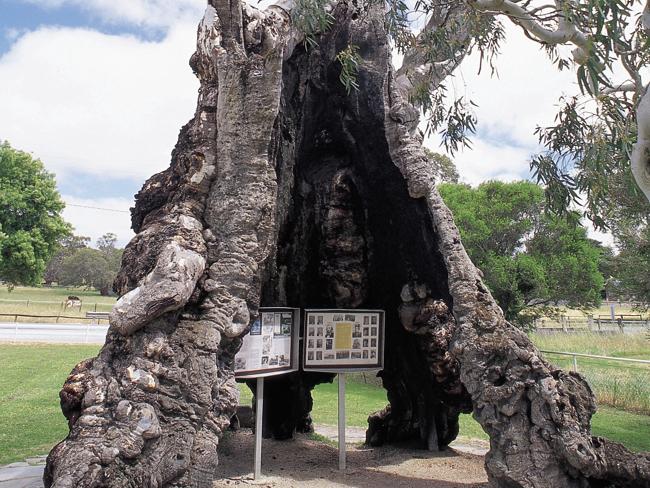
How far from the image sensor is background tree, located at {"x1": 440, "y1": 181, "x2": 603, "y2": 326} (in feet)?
51.3

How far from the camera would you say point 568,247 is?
53.1 ft

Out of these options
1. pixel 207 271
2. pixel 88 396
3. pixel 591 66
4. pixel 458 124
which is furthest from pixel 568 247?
pixel 88 396

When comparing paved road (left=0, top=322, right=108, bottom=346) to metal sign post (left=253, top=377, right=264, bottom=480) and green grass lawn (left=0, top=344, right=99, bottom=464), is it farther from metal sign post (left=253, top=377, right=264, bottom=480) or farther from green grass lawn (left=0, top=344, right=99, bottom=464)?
metal sign post (left=253, top=377, right=264, bottom=480)

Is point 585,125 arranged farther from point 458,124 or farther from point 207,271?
point 207,271

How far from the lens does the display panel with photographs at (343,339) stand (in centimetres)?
579

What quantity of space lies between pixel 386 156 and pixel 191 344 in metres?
2.90

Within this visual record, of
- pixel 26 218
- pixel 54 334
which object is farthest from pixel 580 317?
Result: pixel 26 218

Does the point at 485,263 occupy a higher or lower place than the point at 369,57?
lower

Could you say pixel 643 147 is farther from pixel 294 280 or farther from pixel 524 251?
pixel 524 251

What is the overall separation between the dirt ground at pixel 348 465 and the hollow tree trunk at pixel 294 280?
47cm

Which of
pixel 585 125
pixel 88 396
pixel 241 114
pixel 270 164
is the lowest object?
pixel 88 396

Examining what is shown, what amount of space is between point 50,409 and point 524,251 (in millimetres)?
12283

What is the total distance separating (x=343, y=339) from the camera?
234 inches

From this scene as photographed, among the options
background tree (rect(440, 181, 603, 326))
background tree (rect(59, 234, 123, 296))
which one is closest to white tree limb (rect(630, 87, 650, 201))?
background tree (rect(440, 181, 603, 326))
